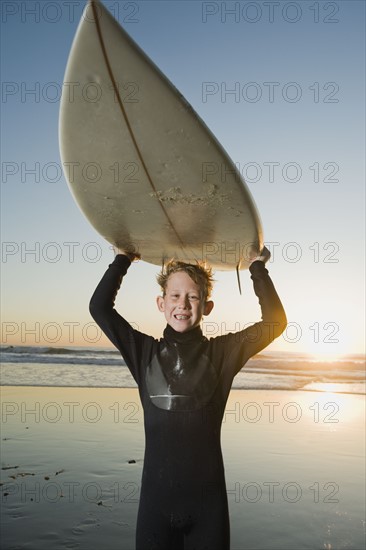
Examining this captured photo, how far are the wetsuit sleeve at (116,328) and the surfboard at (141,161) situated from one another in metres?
0.78

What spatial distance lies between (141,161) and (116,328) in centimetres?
107

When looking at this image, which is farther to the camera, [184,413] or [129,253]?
[129,253]

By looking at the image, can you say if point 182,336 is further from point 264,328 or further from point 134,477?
point 134,477

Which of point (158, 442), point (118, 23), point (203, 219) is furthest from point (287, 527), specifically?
point (118, 23)

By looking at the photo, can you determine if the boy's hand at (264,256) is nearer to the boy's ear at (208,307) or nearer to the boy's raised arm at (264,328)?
the boy's raised arm at (264,328)

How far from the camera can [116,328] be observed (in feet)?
7.61

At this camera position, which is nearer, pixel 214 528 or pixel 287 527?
pixel 214 528

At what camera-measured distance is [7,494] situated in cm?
436

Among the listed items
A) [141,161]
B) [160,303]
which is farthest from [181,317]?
[141,161]

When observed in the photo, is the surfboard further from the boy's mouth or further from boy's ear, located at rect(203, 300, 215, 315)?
the boy's mouth

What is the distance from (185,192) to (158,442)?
4.77 ft

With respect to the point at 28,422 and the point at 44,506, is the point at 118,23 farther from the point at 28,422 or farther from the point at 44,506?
the point at 28,422

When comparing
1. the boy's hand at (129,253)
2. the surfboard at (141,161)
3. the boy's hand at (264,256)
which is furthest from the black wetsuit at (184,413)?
the surfboard at (141,161)

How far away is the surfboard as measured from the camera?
8.40 feet
